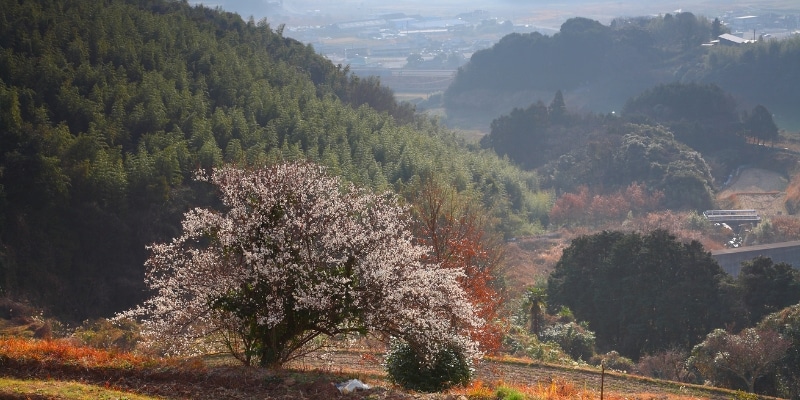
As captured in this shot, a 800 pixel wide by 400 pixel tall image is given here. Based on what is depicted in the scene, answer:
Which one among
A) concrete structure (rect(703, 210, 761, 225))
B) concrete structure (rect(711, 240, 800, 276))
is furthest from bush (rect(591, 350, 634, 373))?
concrete structure (rect(703, 210, 761, 225))

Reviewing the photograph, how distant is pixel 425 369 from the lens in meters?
15.2

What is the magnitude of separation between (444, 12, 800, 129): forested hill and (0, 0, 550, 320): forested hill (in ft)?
251

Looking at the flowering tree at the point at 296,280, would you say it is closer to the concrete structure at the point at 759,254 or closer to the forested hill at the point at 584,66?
the concrete structure at the point at 759,254

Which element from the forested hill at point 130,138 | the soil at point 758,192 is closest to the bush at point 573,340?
the forested hill at point 130,138

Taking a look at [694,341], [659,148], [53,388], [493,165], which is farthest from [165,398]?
[659,148]

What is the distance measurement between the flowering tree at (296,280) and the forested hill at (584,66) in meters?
119

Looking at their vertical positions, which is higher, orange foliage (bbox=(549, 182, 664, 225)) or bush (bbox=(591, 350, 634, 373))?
bush (bbox=(591, 350, 634, 373))

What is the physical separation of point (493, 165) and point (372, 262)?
53.5 meters

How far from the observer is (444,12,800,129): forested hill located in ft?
445

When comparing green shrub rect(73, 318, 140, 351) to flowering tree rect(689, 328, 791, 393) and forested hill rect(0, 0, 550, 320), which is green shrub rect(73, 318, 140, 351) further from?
flowering tree rect(689, 328, 791, 393)

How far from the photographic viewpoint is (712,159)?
89312mm

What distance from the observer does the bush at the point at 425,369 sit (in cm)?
1517

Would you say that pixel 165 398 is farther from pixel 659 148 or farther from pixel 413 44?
pixel 413 44

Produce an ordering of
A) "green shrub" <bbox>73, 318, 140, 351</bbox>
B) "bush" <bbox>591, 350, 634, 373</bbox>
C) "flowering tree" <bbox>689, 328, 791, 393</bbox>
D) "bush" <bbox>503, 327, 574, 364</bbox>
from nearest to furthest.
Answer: "green shrub" <bbox>73, 318, 140, 351</bbox>
"flowering tree" <bbox>689, 328, 791, 393</bbox>
"bush" <bbox>503, 327, 574, 364</bbox>
"bush" <bbox>591, 350, 634, 373</bbox>
